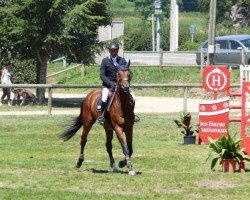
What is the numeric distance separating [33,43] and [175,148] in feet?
58.7

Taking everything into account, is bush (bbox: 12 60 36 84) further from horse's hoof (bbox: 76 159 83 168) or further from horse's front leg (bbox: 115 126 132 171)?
horse's front leg (bbox: 115 126 132 171)

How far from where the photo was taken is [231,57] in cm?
4397

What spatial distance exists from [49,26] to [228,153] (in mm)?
22810

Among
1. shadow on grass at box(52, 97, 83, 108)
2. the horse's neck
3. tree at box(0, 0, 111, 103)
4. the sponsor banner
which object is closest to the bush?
shadow on grass at box(52, 97, 83, 108)

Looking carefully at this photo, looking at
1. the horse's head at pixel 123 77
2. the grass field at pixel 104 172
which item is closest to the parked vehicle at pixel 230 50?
the grass field at pixel 104 172

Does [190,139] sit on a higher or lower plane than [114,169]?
higher

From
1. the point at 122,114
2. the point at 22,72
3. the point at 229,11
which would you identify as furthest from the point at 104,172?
the point at 229,11

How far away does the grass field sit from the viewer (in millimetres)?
12812

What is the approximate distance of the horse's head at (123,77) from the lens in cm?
1462

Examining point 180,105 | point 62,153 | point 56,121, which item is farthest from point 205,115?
point 180,105

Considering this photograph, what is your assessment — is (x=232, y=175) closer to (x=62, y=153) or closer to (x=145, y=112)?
(x=62, y=153)

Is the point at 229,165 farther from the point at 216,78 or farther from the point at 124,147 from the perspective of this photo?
the point at 216,78

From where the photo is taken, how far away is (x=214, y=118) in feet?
66.7

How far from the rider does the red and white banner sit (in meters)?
5.20
